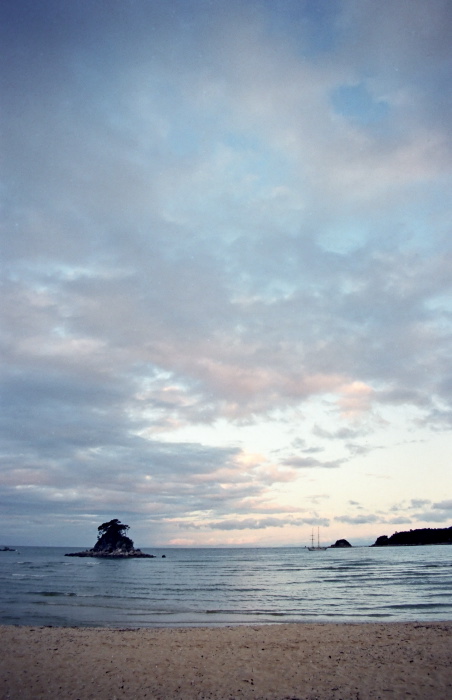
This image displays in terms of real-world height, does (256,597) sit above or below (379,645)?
below

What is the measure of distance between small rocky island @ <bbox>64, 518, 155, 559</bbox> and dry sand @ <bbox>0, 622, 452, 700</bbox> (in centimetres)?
15124

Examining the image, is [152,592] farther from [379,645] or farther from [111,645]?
[379,645]

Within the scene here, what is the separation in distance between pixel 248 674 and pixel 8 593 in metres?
37.8

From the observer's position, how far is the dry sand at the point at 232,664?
40.1ft

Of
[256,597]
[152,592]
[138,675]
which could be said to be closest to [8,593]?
[152,592]

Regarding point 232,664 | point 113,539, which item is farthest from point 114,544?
point 232,664

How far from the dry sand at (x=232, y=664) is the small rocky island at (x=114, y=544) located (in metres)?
151

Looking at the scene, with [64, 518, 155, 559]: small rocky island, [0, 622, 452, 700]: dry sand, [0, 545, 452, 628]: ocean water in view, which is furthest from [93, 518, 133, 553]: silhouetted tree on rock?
[0, 622, 452, 700]: dry sand

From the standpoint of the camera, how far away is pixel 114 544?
160000 mm

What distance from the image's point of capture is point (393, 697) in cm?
1153

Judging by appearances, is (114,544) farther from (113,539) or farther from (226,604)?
(226,604)

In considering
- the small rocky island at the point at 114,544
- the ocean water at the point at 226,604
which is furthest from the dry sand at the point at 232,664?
the small rocky island at the point at 114,544

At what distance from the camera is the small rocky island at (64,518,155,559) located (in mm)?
158250

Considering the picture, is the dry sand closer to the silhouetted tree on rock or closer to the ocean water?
the ocean water
